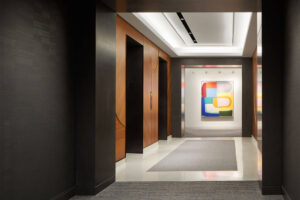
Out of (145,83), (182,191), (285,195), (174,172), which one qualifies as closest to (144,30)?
(145,83)

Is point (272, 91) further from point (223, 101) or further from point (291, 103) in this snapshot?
point (223, 101)

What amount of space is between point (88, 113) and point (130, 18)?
3.46m

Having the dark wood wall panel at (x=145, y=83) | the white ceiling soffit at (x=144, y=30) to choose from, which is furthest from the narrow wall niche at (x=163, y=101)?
the white ceiling soffit at (x=144, y=30)

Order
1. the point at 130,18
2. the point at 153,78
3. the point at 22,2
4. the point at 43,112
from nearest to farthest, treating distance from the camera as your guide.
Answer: the point at 22,2 → the point at 43,112 → the point at 130,18 → the point at 153,78

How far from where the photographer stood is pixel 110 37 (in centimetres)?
627

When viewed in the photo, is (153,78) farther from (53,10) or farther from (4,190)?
(4,190)

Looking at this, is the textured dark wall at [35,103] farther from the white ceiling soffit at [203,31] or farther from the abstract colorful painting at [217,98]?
the abstract colorful painting at [217,98]

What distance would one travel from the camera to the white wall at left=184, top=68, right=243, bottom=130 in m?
20.2

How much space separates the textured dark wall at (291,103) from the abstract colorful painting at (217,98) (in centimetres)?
1488

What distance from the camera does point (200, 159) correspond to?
30.3 ft

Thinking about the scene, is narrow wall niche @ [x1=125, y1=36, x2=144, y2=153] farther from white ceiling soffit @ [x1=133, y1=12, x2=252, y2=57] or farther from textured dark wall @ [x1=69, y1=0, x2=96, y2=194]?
textured dark wall @ [x1=69, y1=0, x2=96, y2=194]

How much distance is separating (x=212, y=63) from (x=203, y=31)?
386 centimetres

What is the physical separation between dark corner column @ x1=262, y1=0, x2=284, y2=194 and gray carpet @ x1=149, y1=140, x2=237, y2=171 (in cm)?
225

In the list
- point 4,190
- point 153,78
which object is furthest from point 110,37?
point 153,78
